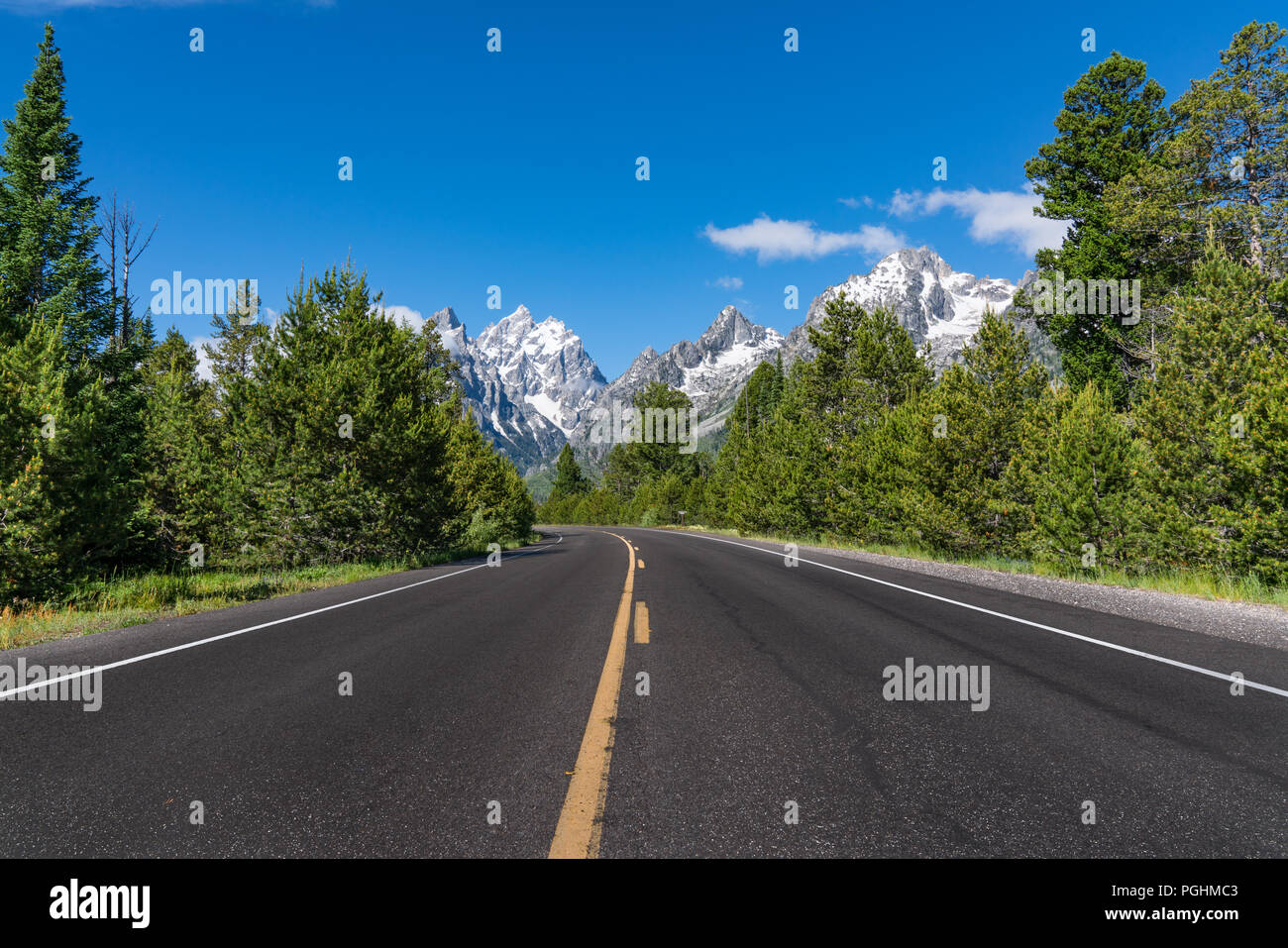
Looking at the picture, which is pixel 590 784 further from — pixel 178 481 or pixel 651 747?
pixel 178 481

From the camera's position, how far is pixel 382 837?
8.59 feet

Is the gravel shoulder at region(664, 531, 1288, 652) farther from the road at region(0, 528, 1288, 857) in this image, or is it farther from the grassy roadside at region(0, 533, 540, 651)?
→ the grassy roadside at region(0, 533, 540, 651)

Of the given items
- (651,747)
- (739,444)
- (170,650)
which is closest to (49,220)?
(170,650)

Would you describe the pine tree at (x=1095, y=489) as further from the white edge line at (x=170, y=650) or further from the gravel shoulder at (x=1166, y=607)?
the white edge line at (x=170, y=650)

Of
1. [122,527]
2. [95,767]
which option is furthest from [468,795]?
[122,527]

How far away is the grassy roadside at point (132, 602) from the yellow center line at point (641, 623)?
24.2ft

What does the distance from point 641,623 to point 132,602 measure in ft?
30.9

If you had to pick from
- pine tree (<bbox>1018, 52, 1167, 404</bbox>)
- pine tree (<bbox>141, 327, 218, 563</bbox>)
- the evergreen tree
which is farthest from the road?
the evergreen tree

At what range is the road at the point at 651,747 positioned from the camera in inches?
105

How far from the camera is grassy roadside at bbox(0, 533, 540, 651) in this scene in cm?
793

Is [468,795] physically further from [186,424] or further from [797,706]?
[186,424]

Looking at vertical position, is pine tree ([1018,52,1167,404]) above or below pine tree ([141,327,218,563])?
above

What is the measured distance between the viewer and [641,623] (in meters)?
7.93

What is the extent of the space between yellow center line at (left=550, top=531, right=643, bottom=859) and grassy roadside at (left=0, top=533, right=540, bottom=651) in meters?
7.56
